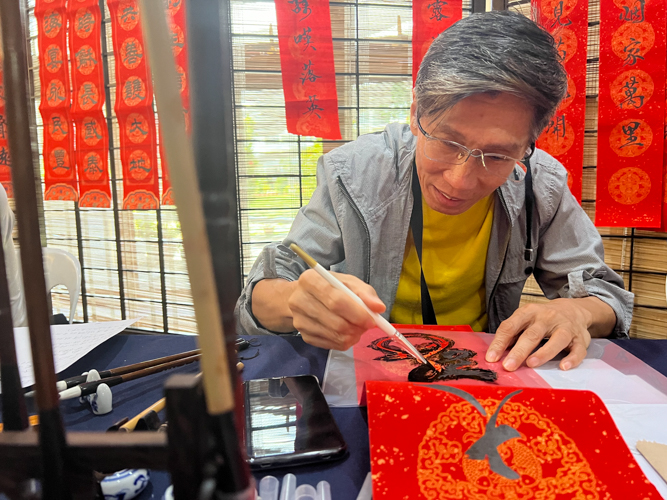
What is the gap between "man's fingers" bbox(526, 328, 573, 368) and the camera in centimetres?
82

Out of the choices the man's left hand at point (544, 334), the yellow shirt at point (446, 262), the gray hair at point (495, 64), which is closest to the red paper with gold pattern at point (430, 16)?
the yellow shirt at point (446, 262)

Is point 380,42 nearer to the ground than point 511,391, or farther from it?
farther from it

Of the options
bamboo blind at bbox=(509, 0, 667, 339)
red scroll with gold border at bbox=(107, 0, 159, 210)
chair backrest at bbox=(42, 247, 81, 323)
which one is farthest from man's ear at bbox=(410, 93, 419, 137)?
red scroll with gold border at bbox=(107, 0, 159, 210)

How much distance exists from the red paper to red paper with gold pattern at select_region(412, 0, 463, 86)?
2.02 meters

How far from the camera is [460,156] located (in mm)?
984

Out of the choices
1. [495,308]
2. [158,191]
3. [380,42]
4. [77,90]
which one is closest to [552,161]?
[495,308]

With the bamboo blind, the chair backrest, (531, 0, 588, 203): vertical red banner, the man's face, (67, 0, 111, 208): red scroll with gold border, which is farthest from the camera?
(67, 0, 111, 208): red scroll with gold border

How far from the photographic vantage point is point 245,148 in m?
2.92

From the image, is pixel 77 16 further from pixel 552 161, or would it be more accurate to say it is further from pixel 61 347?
pixel 552 161

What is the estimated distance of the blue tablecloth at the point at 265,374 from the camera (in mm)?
498

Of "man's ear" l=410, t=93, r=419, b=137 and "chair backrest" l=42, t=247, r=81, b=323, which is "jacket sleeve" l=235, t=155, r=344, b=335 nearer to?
"man's ear" l=410, t=93, r=419, b=137

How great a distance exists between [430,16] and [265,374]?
2.48m

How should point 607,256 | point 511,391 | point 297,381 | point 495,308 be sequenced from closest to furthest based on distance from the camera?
point 511,391
point 297,381
point 495,308
point 607,256

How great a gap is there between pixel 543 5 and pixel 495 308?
6.67 ft
